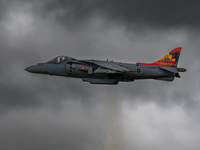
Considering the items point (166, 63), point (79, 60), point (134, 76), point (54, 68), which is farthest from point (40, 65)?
point (166, 63)

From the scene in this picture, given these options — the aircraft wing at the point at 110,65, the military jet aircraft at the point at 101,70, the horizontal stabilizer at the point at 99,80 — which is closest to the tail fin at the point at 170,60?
the military jet aircraft at the point at 101,70

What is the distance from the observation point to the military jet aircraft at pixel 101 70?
4819 cm

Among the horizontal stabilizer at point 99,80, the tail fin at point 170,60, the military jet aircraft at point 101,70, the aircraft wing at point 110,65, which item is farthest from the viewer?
the tail fin at point 170,60

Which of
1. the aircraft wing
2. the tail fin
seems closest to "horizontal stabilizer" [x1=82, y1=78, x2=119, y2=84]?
the aircraft wing

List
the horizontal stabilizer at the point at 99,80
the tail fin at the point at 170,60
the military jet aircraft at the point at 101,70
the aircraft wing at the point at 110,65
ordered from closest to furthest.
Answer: the aircraft wing at the point at 110,65
the military jet aircraft at the point at 101,70
the horizontal stabilizer at the point at 99,80
the tail fin at the point at 170,60

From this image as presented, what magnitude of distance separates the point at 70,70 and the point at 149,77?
11637mm

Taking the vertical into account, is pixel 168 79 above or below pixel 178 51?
below

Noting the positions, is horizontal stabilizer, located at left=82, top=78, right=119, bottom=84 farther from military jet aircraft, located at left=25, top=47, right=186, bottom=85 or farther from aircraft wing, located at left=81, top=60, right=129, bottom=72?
aircraft wing, located at left=81, top=60, right=129, bottom=72

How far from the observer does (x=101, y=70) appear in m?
47.7

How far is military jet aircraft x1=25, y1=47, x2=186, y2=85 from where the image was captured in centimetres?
4819

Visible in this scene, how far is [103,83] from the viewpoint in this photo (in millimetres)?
49156

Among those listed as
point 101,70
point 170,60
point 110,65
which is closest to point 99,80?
point 101,70

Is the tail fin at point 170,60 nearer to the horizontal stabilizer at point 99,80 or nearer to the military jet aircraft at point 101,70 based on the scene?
the military jet aircraft at point 101,70

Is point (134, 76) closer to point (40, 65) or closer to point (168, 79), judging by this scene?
point (168, 79)
